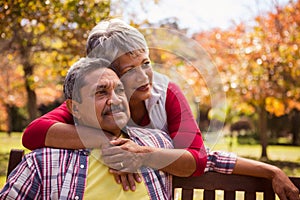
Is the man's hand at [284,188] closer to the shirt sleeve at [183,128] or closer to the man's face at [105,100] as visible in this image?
the shirt sleeve at [183,128]

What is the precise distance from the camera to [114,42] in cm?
184

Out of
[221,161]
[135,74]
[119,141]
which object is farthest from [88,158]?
[221,161]

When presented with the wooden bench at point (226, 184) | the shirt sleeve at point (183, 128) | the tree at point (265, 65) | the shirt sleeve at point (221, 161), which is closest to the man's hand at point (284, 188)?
the wooden bench at point (226, 184)

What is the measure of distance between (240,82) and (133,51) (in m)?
9.65

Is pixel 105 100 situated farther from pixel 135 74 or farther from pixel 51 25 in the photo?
pixel 51 25

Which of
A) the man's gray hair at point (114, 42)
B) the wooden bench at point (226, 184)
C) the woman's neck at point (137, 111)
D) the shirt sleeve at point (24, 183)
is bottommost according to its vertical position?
the wooden bench at point (226, 184)

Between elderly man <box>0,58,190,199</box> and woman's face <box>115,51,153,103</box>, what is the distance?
44 millimetres

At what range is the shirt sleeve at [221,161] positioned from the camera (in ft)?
6.68

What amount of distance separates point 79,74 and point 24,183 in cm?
43

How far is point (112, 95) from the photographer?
178 centimetres

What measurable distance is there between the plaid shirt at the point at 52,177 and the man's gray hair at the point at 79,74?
215 mm

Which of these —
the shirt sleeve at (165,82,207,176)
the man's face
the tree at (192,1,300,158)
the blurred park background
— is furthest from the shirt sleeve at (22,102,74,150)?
the tree at (192,1,300,158)

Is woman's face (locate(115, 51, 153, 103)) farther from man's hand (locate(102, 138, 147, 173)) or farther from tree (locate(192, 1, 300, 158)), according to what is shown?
tree (locate(192, 1, 300, 158))

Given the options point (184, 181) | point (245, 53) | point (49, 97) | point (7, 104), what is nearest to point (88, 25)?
point (184, 181)
